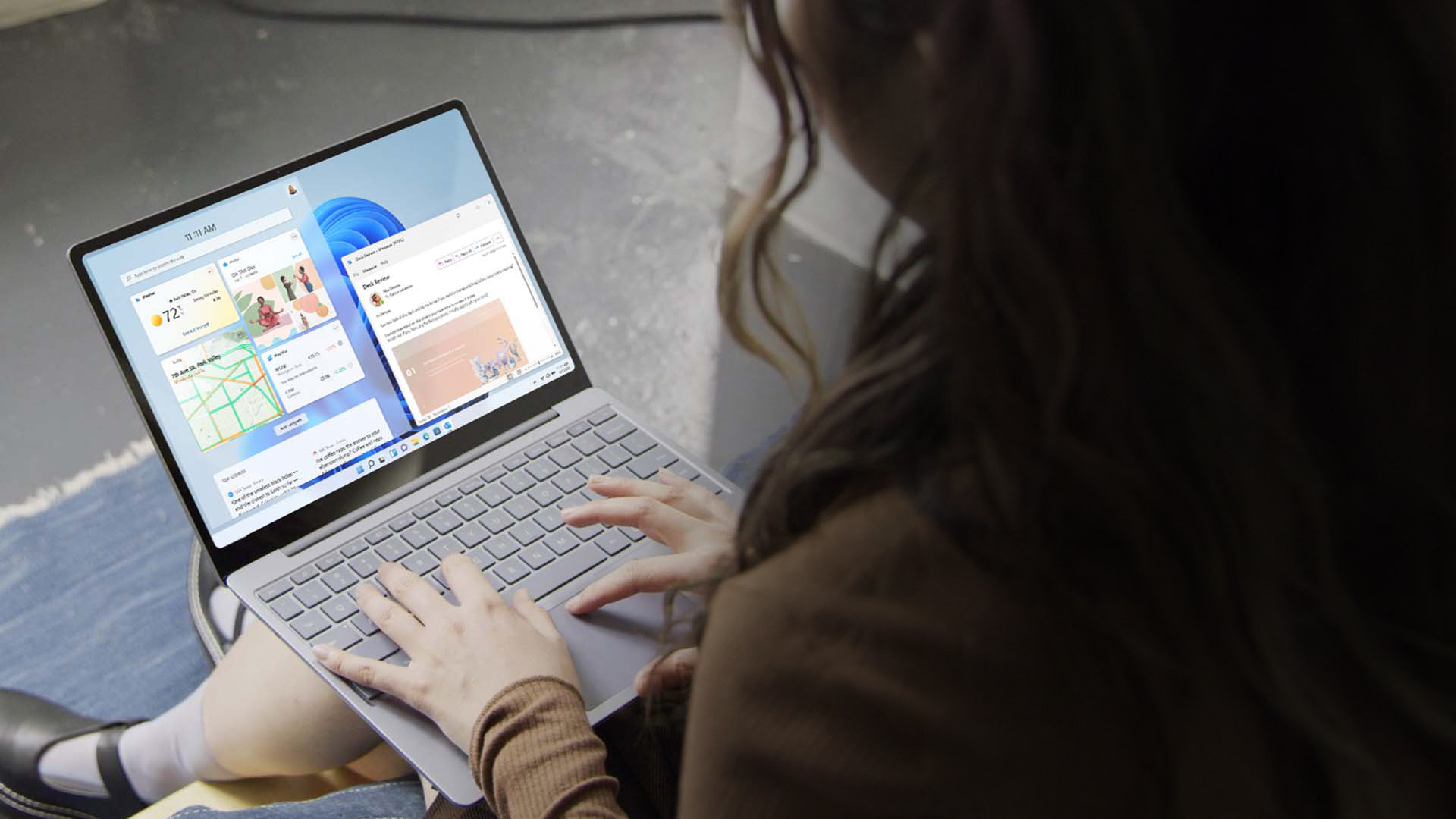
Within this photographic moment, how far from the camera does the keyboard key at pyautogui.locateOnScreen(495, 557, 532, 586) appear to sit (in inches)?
31.0

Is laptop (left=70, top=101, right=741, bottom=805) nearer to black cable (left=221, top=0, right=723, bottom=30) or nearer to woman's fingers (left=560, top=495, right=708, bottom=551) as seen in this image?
woman's fingers (left=560, top=495, right=708, bottom=551)

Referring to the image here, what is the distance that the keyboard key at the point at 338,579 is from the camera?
769 millimetres

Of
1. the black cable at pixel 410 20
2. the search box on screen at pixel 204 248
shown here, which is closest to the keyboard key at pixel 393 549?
the search box on screen at pixel 204 248

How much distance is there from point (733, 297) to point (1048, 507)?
0.26m

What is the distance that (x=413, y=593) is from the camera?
0.74 m

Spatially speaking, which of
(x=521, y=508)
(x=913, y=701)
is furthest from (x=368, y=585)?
(x=913, y=701)

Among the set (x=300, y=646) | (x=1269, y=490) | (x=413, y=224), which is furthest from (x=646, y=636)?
(x=1269, y=490)

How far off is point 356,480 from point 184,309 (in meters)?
0.16

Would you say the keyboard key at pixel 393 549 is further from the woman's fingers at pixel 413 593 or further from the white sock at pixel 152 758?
the white sock at pixel 152 758

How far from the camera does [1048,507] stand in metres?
0.39

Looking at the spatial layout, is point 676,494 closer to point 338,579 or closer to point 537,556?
point 537,556

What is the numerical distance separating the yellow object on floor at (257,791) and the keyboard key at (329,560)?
18 centimetres

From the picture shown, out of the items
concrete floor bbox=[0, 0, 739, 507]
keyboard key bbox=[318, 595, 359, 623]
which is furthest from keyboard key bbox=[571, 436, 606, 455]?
concrete floor bbox=[0, 0, 739, 507]

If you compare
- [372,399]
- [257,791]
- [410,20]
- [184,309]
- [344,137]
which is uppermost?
[410,20]
